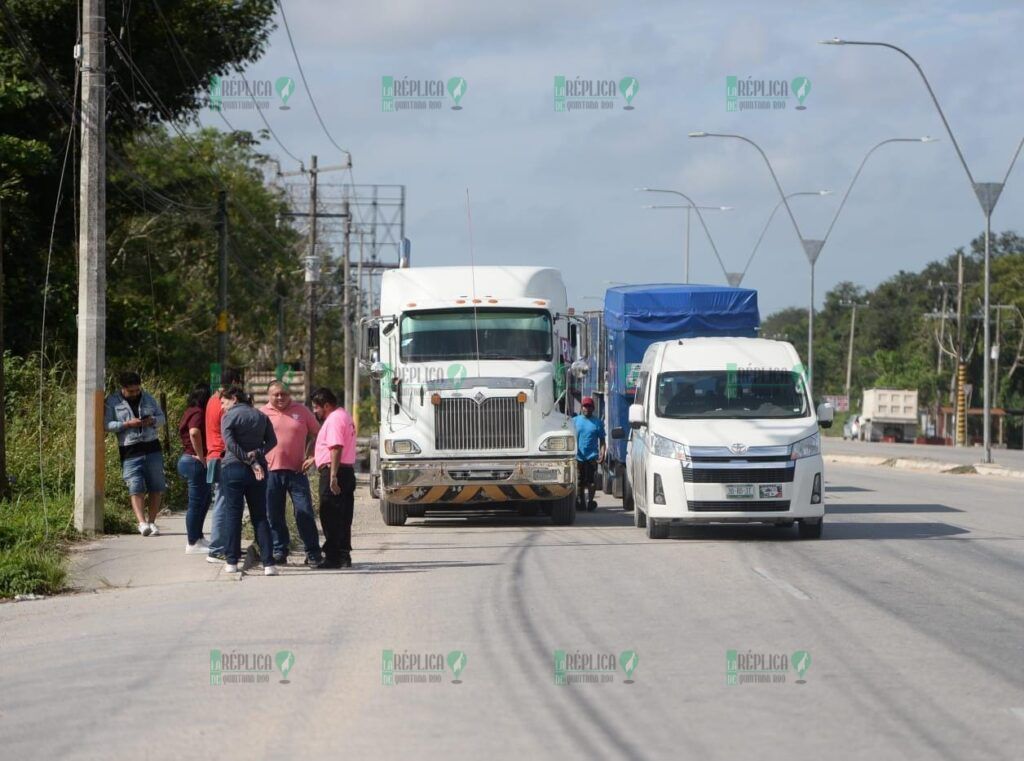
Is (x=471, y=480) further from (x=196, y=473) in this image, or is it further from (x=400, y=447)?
(x=196, y=473)

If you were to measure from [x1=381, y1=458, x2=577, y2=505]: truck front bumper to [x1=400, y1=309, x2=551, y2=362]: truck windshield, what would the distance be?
1.62 meters

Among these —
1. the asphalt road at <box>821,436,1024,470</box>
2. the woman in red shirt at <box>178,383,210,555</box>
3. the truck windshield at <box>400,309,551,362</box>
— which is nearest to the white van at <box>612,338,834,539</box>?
the truck windshield at <box>400,309,551,362</box>

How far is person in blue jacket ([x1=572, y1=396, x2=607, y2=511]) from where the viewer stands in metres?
23.9

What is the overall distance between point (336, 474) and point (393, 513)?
6.65 m

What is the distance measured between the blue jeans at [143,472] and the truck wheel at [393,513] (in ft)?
12.7

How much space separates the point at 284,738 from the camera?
733 cm

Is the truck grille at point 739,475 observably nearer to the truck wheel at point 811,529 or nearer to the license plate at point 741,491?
the license plate at point 741,491

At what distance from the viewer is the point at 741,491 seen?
17703mm

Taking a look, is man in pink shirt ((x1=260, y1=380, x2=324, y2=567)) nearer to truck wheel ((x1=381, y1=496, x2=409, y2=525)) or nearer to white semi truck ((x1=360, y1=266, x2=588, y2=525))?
white semi truck ((x1=360, y1=266, x2=588, y2=525))

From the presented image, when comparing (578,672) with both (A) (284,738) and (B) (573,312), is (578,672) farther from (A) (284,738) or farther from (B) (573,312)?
(B) (573,312)

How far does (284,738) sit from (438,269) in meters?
15.1

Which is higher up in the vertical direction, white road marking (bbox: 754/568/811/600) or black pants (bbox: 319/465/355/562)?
black pants (bbox: 319/465/355/562)

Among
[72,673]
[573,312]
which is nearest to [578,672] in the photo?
[72,673]

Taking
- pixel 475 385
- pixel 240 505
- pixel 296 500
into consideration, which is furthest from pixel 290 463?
pixel 475 385
